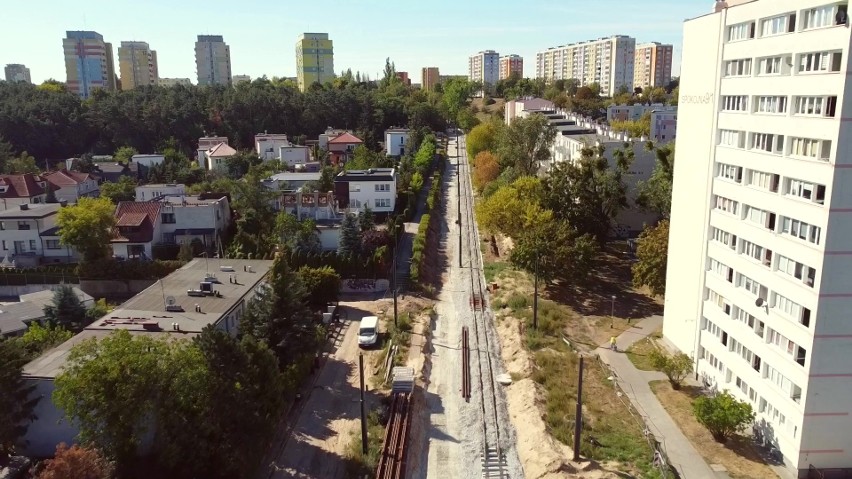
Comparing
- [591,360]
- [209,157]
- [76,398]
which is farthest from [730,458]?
[209,157]

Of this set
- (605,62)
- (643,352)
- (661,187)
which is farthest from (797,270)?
(605,62)

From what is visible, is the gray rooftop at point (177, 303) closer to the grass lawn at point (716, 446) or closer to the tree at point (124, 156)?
the grass lawn at point (716, 446)

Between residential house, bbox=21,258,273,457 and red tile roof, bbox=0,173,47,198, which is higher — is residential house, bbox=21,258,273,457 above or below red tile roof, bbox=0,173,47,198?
below

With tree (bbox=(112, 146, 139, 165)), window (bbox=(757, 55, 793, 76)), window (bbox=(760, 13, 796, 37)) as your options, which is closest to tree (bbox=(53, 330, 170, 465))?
window (bbox=(757, 55, 793, 76))

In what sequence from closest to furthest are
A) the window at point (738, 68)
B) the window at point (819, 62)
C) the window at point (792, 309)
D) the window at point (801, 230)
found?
the window at point (819, 62)
the window at point (801, 230)
the window at point (792, 309)
the window at point (738, 68)

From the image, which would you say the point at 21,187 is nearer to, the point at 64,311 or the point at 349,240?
the point at 64,311

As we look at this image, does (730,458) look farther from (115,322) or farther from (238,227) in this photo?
(238,227)

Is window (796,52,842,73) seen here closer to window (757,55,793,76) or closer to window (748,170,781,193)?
window (757,55,793,76)

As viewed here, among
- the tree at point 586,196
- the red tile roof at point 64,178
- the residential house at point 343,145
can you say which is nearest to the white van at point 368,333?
the tree at point 586,196
